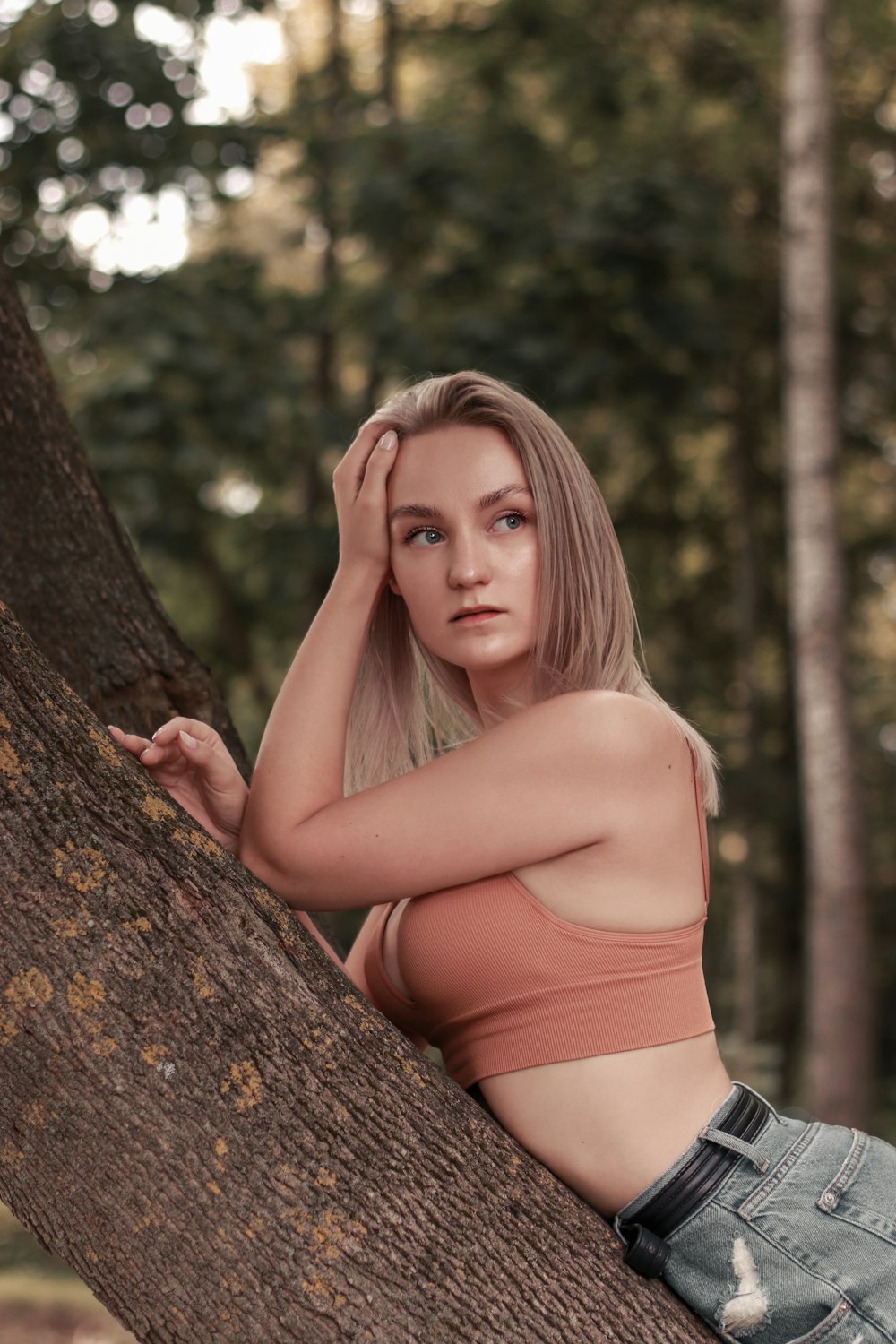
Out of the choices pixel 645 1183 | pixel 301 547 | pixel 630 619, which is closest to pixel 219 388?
pixel 301 547

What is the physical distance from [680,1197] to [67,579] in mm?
1537

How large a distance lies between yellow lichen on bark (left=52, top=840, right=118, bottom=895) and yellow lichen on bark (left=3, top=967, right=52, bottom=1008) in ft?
0.35

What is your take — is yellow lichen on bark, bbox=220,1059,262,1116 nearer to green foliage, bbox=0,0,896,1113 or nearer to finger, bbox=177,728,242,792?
finger, bbox=177,728,242,792

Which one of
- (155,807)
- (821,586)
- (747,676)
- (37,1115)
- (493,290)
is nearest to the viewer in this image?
(37,1115)

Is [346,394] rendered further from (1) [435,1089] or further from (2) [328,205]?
(1) [435,1089]

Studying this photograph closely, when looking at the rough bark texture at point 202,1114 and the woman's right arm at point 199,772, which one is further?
the woman's right arm at point 199,772

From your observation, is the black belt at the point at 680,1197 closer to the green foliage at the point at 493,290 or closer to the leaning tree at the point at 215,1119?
the leaning tree at the point at 215,1119

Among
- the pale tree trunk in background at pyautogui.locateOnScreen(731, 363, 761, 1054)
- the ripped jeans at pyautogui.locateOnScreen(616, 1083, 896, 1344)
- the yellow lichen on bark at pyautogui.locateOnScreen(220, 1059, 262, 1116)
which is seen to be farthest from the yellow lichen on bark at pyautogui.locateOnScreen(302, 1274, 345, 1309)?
the pale tree trunk in background at pyautogui.locateOnScreen(731, 363, 761, 1054)

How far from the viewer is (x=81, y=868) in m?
1.63

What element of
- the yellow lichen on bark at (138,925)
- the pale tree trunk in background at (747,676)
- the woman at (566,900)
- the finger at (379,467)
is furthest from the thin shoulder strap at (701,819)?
the pale tree trunk in background at (747,676)

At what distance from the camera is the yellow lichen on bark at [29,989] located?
156cm

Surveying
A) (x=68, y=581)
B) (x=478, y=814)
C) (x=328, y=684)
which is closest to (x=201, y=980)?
(x=478, y=814)

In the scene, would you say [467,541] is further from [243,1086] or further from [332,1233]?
[332,1233]

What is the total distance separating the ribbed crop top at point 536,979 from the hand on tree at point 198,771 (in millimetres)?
341
